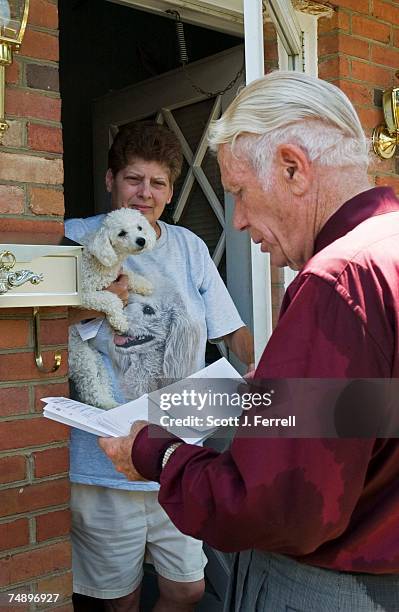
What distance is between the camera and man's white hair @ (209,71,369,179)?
1.27 metres

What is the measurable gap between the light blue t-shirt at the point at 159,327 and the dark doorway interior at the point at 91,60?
1762 millimetres

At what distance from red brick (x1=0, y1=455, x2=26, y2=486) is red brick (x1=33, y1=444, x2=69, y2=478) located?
43mm

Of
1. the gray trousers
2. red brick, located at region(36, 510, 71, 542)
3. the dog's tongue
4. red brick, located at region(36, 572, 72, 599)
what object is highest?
the dog's tongue

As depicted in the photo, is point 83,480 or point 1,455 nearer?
point 1,455

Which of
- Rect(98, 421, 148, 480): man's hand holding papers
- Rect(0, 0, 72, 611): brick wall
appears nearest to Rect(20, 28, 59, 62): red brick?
Rect(0, 0, 72, 611): brick wall

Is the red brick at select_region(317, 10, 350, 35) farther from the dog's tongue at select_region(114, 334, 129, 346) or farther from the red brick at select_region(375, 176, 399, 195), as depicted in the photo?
the dog's tongue at select_region(114, 334, 129, 346)

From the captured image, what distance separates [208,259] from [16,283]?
97 centimetres

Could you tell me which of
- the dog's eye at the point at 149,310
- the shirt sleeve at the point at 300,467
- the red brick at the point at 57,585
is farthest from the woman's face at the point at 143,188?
the shirt sleeve at the point at 300,467

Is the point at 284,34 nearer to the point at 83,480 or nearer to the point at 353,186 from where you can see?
the point at 353,186

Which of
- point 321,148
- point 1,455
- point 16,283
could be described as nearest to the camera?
point 321,148

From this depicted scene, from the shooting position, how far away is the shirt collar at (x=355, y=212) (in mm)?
1224

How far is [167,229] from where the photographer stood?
8.66 feet

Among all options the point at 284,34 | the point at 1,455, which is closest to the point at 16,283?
the point at 1,455

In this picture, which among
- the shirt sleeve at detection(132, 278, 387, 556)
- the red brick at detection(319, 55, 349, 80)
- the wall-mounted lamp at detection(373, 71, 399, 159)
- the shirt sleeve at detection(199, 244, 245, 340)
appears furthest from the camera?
the wall-mounted lamp at detection(373, 71, 399, 159)
